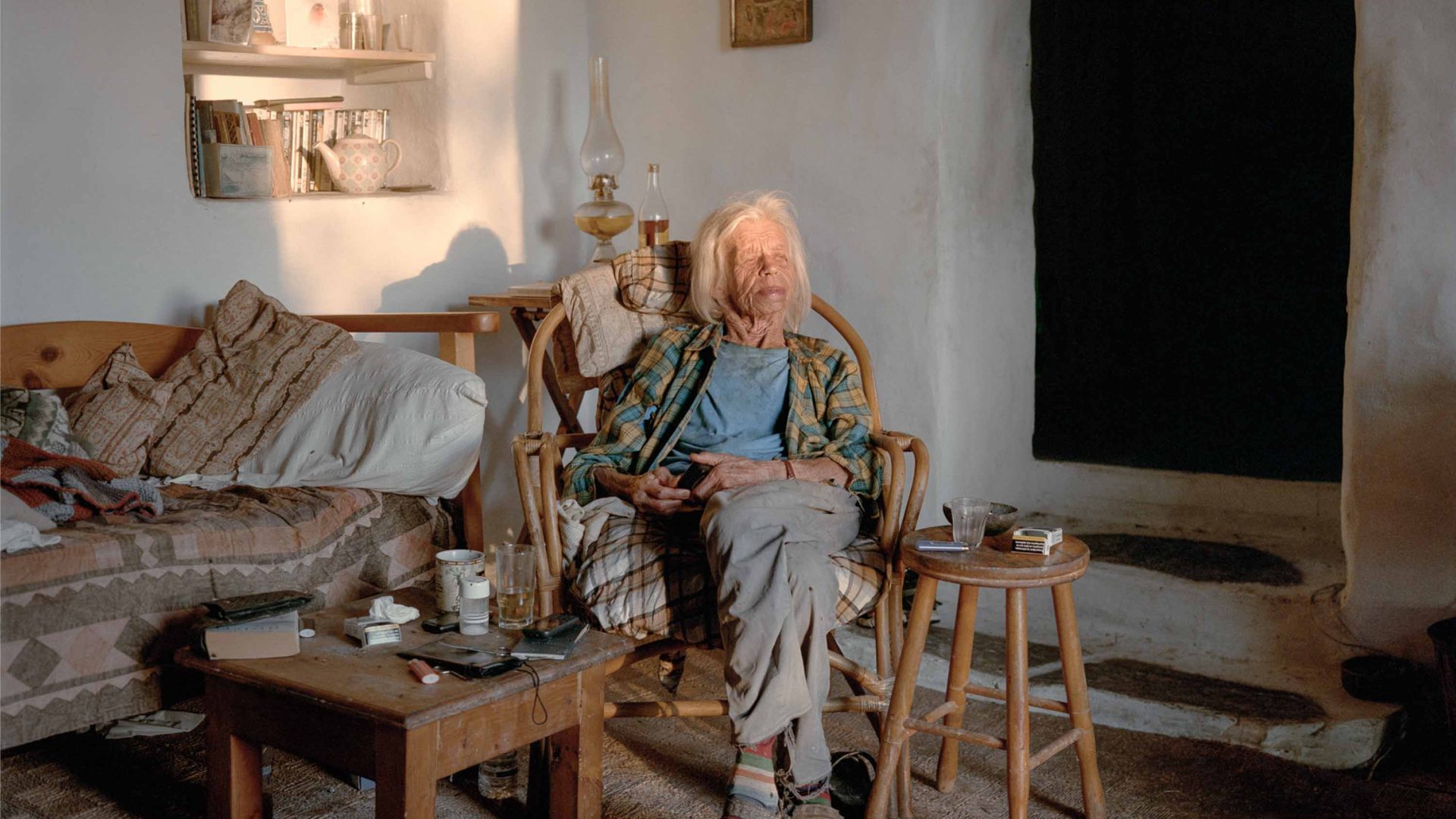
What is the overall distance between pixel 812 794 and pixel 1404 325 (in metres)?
1.62

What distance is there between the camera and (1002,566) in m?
2.22

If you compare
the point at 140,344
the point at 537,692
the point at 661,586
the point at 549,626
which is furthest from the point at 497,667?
the point at 140,344

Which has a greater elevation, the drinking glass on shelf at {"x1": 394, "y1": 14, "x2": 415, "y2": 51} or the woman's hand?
the drinking glass on shelf at {"x1": 394, "y1": 14, "x2": 415, "y2": 51}

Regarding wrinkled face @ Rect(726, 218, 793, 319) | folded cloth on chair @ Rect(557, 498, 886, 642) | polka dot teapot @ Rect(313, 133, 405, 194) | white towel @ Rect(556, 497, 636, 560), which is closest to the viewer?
folded cloth on chair @ Rect(557, 498, 886, 642)

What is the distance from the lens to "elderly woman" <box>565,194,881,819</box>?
223 centimetres

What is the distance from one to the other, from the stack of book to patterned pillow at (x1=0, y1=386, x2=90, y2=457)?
0.81 m

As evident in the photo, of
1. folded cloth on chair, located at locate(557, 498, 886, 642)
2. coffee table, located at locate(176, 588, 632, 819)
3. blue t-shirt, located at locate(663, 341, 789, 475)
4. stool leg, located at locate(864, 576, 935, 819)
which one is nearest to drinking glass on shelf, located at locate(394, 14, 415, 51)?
blue t-shirt, located at locate(663, 341, 789, 475)

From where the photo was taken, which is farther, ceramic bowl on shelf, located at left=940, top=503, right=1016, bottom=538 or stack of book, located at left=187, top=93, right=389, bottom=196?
stack of book, located at left=187, top=93, right=389, bottom=196

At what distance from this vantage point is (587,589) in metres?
2.40

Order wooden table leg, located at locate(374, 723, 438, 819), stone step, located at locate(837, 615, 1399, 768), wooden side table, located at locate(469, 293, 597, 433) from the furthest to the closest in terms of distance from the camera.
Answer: wooden side table, located at locate(469, 293, 597, 433)
stone step, located at locate(837, 615, 1399, 768)
wooden table leg, located at locate(374, 723, 438, 819)

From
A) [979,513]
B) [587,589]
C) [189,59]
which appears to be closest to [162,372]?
[189,59]

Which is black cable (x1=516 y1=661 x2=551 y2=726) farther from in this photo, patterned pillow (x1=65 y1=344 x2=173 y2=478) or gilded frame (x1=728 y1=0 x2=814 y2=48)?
gilded frame (x1=728 y1=0 x2=814 y2=48)

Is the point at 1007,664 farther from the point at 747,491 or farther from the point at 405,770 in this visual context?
the point at 405,770

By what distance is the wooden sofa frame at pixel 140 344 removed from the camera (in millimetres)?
2889
